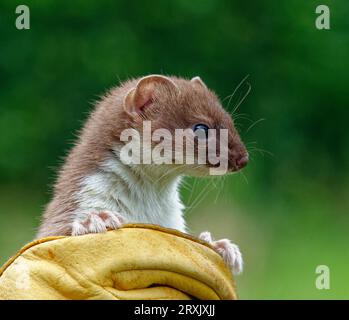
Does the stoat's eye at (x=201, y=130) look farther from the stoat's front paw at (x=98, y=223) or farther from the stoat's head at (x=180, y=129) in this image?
the stoat's front paw at (x=98, y=223)

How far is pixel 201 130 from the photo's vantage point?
2498mm

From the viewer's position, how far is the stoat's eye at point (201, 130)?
249 centimetres

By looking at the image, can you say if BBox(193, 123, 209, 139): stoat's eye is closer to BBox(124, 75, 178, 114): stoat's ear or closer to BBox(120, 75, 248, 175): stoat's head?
BBox(120, 75, 248, 175): stoat's head

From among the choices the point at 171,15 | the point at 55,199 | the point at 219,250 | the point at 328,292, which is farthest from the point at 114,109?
the point at 171,15

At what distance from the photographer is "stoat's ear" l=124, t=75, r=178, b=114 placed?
2.57 m

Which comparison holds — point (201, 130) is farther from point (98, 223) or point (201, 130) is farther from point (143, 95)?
point (98, 223)

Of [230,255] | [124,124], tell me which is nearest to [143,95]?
[124,124]

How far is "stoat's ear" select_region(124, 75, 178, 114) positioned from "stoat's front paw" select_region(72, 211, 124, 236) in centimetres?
40

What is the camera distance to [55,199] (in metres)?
2.60

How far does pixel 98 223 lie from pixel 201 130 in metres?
0.45

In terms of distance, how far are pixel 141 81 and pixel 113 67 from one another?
259cm

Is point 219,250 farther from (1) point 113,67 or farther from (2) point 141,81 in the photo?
Answer: (1) point 113,67

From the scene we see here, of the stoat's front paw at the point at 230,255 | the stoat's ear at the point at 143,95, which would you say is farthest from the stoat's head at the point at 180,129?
the stoat's front paw at the point at 230,255
